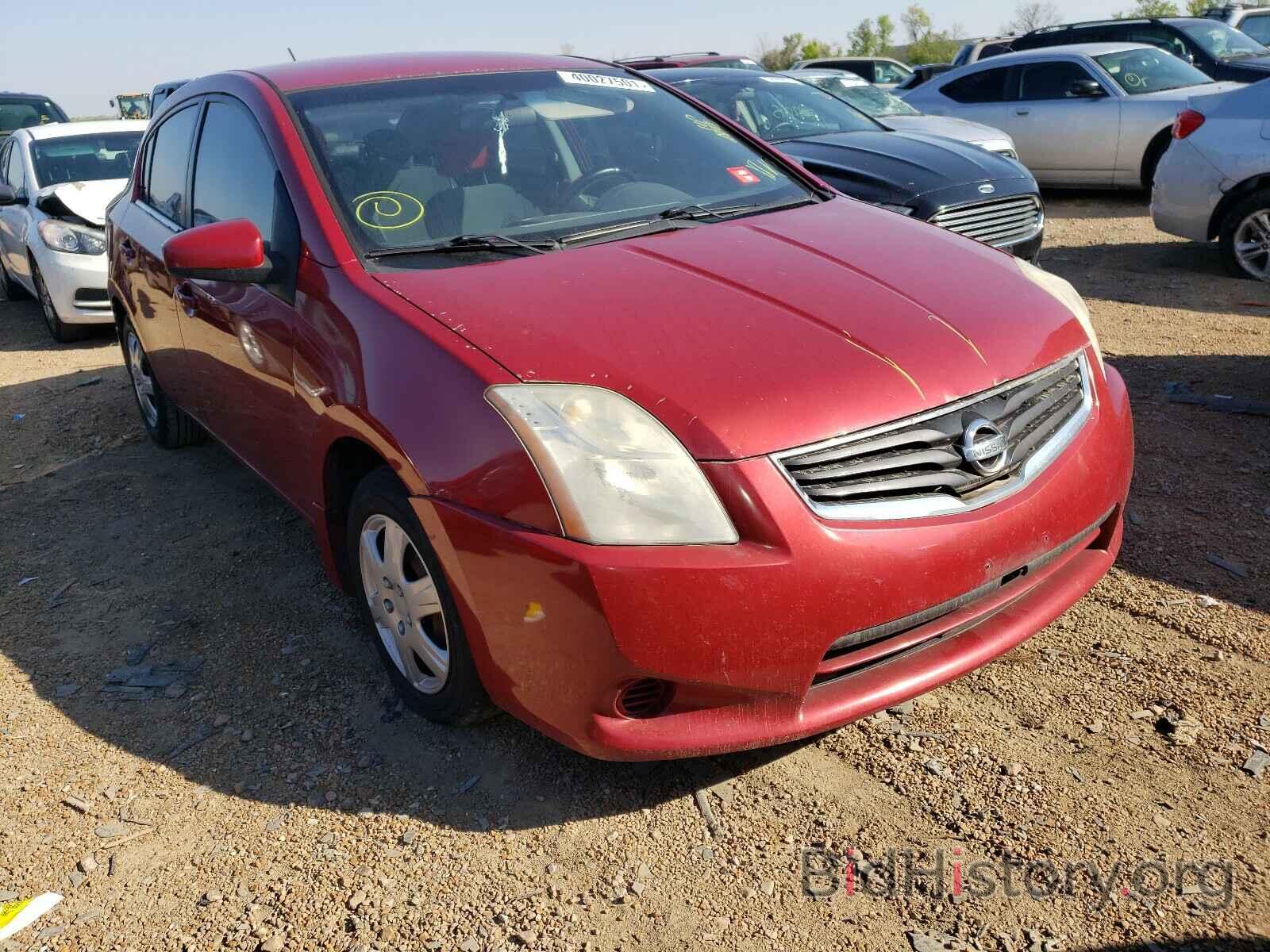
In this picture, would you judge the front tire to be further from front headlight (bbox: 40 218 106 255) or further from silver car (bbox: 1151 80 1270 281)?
silver car (bbox: 1151 80 1270 281)

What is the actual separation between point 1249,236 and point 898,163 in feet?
8.44

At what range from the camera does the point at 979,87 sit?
12.1m

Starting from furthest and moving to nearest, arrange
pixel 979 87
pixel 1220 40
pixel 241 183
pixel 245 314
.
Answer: pixel 1220 40 → pixel 979 87 → pixel 241 183 → pixel 245 314

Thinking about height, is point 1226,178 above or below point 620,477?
below

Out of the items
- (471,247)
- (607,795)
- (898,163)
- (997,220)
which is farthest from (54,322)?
(607,795)

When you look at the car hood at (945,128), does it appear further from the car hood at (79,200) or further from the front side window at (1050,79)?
the car hood at (79,200)

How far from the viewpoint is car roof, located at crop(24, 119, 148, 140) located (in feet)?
31.1

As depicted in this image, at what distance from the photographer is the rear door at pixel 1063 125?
1084cm

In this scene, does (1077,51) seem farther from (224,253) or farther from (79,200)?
(224,253)

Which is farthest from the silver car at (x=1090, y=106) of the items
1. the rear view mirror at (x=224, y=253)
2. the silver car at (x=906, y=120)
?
the rear view mirror at (x=224, y=253)

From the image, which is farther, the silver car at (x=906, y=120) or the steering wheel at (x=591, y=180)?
the silver car at (x=906, y=120)

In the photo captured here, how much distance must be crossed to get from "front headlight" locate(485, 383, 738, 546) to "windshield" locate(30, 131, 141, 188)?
27.0 feet

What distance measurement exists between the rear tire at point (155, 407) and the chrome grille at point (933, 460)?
379 cm

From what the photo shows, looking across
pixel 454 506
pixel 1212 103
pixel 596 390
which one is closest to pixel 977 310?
pixel 596 390
